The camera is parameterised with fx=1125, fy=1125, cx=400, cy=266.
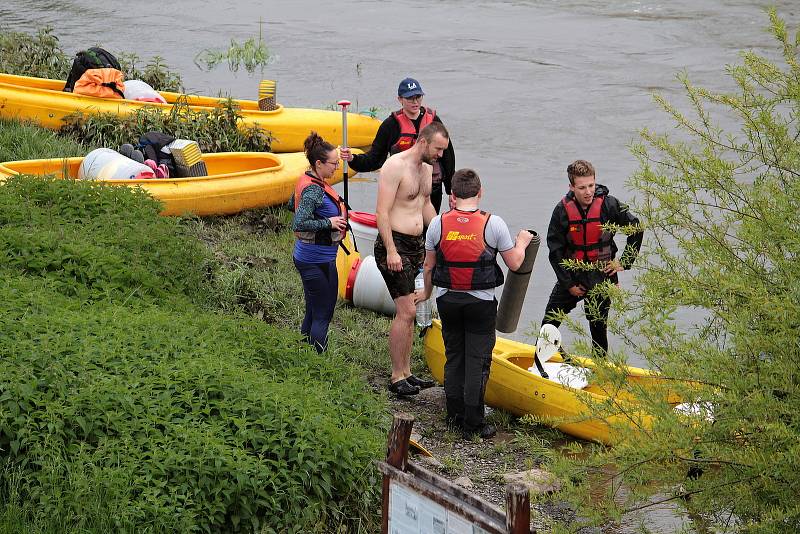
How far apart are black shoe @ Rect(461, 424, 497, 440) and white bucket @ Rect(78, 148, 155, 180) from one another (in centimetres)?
415

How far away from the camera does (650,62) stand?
20.7m

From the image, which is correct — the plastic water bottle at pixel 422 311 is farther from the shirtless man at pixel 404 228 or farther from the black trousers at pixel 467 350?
the black trousers at pixel 467 350

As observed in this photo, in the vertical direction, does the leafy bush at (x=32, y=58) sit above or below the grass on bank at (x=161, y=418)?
above

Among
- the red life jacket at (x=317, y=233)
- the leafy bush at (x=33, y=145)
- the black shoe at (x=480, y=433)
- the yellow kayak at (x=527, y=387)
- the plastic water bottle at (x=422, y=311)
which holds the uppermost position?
the red life jacket at (x=317, y=233)

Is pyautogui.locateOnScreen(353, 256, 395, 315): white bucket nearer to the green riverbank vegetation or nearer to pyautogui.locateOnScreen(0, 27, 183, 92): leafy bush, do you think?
the green riverbank vegetation

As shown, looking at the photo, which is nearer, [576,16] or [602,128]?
[602,128]

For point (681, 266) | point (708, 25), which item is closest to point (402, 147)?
point (681, 266)

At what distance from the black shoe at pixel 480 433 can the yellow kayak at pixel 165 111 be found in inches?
242

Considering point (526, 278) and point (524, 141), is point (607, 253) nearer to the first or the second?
point (526, 278)

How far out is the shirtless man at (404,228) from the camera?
682cm

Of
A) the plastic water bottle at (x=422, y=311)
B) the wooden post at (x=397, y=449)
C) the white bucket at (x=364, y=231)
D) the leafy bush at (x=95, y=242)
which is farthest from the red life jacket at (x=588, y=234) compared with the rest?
the wooden post at (x=397, y=449)

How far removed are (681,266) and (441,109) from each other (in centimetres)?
1402

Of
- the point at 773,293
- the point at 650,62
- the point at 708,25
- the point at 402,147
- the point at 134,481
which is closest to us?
the point at 773,293

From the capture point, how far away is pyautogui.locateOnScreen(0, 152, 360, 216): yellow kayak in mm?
9305
